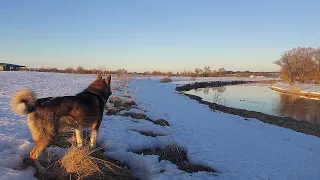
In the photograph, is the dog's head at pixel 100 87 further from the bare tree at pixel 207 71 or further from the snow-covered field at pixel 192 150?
the bare tree at pixel 207 71

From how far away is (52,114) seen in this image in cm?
447

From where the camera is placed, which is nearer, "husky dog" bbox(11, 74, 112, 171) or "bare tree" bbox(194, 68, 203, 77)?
"husky dog" bbox(11, 74, 112, 171)

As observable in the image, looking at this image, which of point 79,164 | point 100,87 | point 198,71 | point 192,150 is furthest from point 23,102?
point 198,71

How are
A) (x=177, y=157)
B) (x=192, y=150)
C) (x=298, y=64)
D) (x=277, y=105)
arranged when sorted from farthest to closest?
(x=298, y=64) < (x=277, y=105) < (x=192, y=150) < (x=177, y=157)

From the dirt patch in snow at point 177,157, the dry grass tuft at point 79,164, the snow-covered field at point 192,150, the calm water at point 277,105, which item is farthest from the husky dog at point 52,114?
the calm water at point 277,105

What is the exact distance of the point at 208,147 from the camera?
22.5ft

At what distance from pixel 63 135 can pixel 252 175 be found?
13.8 feet

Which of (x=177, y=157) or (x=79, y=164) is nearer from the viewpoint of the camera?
(x=79, y=164)

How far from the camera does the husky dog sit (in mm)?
4289

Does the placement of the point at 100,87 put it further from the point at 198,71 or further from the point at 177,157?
the point at 198,71

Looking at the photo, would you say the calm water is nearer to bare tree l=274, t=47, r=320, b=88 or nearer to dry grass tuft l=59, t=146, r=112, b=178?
dry grass tuft l=59, t=146, r=112, b=178

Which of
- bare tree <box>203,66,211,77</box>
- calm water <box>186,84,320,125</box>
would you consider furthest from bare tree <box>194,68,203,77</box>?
calm water <box>186,84,320,125</box>

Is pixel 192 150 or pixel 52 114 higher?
pixel 52 114

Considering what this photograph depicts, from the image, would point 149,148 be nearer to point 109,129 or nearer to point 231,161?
point 109,129
